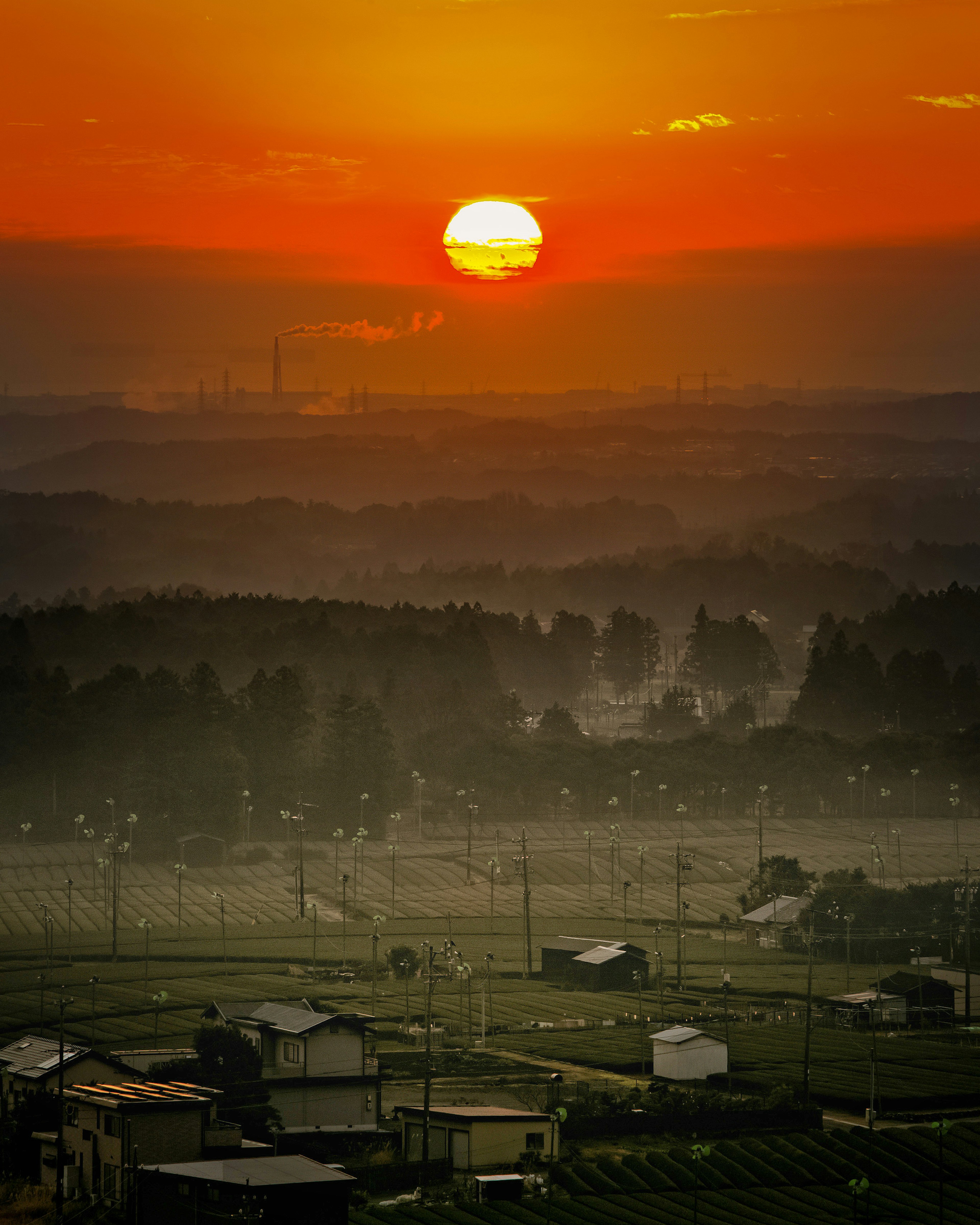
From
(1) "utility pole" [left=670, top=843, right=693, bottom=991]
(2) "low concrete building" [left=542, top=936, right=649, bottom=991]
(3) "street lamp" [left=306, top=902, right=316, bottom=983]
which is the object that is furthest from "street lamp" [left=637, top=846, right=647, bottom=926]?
(3) "street lamp" [left=306, top=902, right=316, bottom=983]

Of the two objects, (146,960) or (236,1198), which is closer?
(236,1198)

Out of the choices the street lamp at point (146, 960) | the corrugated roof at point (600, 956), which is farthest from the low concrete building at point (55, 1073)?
the corrugated roof at point (600, 956)

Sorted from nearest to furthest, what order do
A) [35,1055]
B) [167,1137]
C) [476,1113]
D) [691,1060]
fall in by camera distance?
[167,1137] < [476,1113] < [35,1055] < [691,1060]

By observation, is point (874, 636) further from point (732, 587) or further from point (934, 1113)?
point (934, 1113)

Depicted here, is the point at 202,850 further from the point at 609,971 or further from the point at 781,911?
the point at 609,971

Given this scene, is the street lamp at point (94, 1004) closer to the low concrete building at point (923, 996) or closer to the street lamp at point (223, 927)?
the street lamp at point (223, 927)

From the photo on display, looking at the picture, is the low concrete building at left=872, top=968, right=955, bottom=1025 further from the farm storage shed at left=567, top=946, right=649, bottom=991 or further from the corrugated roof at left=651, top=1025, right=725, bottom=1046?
the corrugated roof at left=651, top=1025, right=725, bottom=1046

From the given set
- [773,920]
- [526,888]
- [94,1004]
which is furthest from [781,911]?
[94,1004]
